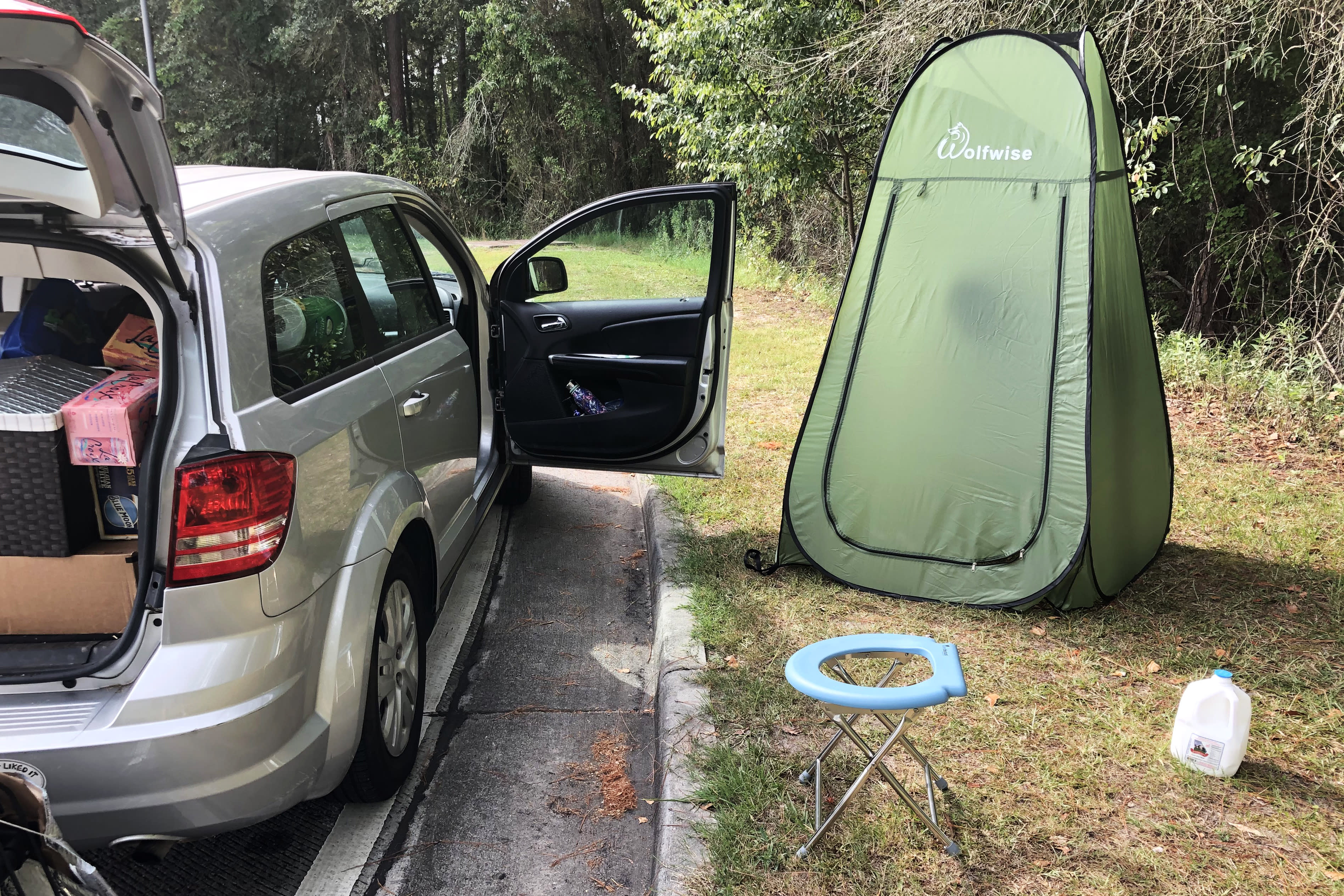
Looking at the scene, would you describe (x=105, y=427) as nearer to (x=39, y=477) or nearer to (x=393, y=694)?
(x=39, y=477)

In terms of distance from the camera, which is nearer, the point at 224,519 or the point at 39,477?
the point at 224,519

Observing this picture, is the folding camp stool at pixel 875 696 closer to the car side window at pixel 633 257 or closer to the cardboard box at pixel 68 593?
the cardboard box at pixel 68 593

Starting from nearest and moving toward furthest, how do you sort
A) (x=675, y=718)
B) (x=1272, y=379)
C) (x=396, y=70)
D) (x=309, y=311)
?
1. (x=309, y=311)
2. (x=675, y=718)
3. (x=1272, y=379)
4. (x=396, y=70)

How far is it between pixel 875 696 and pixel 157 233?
2091 millimetres

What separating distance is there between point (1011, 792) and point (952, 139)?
270 centimetres

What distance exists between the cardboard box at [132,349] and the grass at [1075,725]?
6.79ft

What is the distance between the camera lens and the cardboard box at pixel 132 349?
2664mm

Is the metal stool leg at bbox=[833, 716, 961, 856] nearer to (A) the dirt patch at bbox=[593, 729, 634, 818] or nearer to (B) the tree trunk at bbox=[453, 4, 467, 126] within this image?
(A) the dirt patch at bbox=[593, 729, 634, 818]

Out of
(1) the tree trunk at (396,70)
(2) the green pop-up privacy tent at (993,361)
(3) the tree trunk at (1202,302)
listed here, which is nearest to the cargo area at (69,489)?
(2) the green pop-up privacy tent at (993,361)

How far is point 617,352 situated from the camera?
4648 millimetres

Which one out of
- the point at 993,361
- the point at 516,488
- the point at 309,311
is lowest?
the point at 516,488

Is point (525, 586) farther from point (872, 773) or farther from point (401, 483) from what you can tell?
point (872, 773)

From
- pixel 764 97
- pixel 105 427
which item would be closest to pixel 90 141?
pixel 105 427

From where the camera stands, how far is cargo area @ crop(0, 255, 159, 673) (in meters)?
2.32
